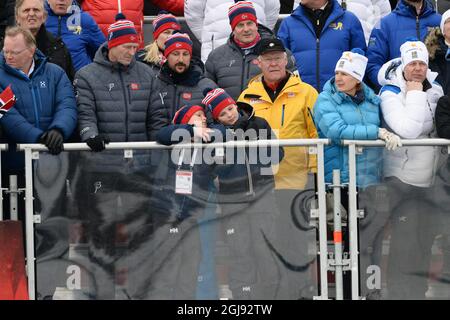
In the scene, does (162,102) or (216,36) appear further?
(216,36)

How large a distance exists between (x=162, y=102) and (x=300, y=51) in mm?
1811

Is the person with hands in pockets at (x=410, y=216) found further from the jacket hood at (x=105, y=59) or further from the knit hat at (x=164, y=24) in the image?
the knit hat at (x=164, y=24)

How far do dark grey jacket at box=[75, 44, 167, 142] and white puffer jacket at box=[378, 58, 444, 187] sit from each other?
204 cm

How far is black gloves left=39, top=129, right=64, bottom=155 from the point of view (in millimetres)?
12336

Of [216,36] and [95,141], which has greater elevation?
[216,36]

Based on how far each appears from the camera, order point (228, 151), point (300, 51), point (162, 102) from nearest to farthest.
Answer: point (228, 151), point (162, 102), point (300, 51)

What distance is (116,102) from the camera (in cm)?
1309

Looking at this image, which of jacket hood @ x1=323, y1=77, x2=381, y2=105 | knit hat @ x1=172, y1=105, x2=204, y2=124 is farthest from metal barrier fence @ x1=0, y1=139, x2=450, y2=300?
jacket hood @ x1=323, y1=77, x2=381, y2=105

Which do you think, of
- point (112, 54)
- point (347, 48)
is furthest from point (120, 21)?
point (347, 48)

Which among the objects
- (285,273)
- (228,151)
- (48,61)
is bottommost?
(285,273)

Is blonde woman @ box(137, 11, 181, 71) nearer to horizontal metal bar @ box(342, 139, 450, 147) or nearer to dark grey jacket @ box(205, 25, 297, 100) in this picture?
dark grey jacket @ box(205, 25, 297, 100)

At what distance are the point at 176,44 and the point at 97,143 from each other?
5.53ft

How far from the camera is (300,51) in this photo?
14.5m

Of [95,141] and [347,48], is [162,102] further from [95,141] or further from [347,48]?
[347,48]
